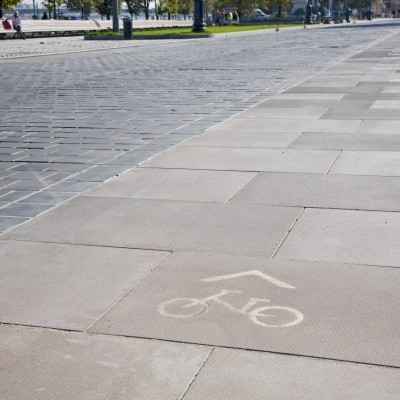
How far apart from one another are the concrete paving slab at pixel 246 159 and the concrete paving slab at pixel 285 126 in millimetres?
1448

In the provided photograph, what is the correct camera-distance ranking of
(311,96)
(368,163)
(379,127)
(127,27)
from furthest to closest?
1. (127,27)
2. (311,96)
3. (379,127)
4. (368,163)

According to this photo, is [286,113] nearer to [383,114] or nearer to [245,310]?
[383,114]

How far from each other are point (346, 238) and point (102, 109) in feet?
27.0

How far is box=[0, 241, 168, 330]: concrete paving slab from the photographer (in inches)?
164

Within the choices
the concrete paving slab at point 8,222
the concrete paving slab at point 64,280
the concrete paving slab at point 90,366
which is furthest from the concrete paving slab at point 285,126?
the concrete paving slab at point 90,366

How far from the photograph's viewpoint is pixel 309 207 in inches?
248

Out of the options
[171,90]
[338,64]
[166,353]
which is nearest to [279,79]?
[171,90]

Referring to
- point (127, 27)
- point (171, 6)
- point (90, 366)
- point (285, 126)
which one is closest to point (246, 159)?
point (285, 126)

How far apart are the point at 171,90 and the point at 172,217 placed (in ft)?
33.3

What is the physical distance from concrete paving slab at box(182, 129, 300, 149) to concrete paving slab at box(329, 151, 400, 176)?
103 centimetres

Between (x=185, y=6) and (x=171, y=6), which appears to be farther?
(x=185, y=6)

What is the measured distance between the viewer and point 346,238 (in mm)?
5422

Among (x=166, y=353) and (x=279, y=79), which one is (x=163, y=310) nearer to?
(x=166, y=353)

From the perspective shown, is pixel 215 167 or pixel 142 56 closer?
pixel 215 167
